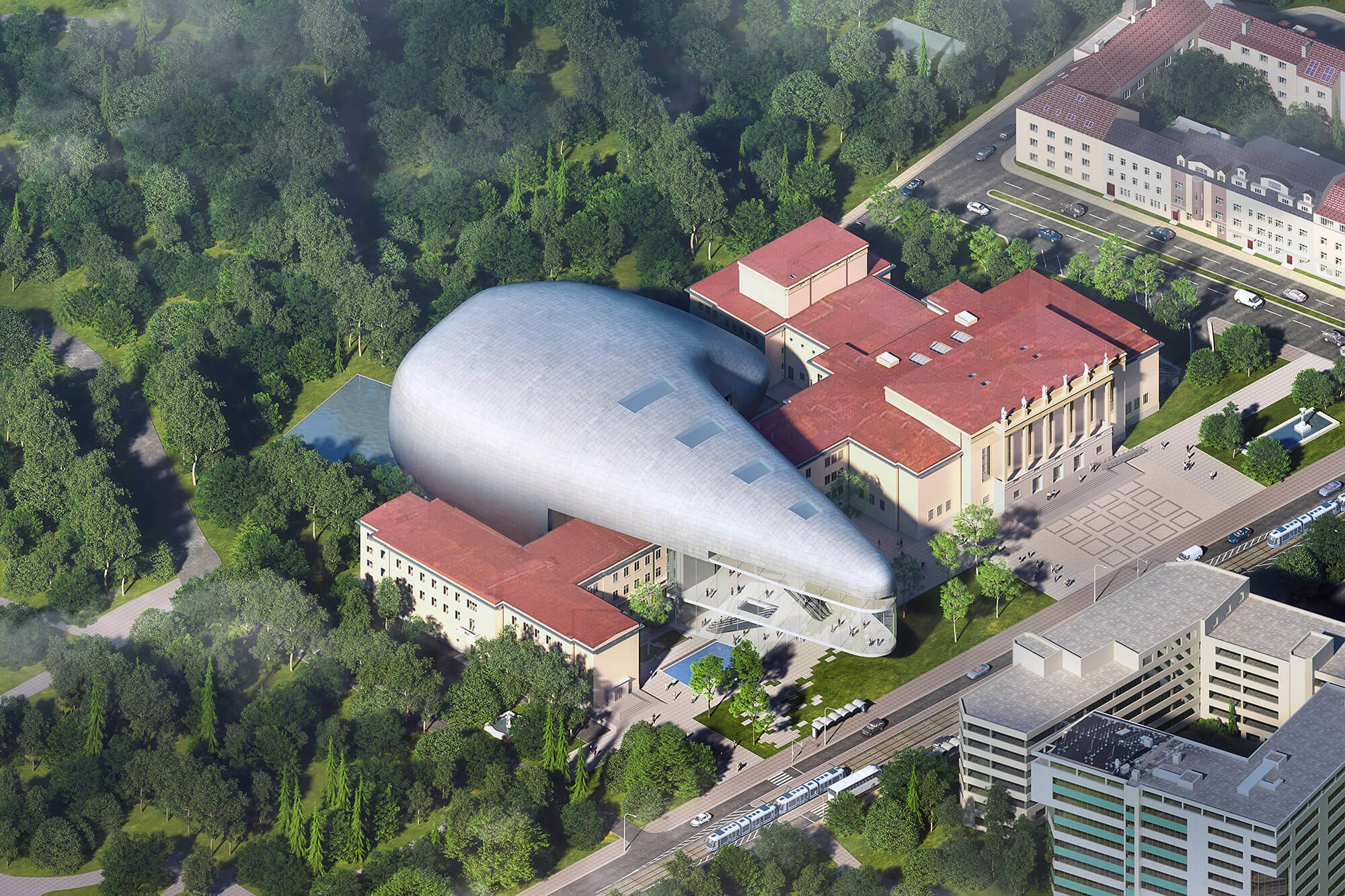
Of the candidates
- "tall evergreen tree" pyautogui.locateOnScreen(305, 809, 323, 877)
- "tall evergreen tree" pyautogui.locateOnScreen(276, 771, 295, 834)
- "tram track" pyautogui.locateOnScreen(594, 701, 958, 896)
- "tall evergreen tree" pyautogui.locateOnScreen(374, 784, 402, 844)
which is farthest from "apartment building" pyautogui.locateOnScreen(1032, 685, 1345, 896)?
"tall evergreen tree" pyautogui.locateOnScreen(276, 771, 295, 834)

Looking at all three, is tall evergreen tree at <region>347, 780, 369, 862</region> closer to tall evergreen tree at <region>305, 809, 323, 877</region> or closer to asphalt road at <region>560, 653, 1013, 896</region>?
tall evergreen tree at <region>305, 809, 323, 877</region>

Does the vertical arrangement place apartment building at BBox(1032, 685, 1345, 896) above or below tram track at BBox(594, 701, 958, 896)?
above

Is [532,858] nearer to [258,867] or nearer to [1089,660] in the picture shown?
→ [258,867]

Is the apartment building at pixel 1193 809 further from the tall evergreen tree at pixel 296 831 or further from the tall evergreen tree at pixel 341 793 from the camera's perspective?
the tall evergreen tree at pixel 296 831

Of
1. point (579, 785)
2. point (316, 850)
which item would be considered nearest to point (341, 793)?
point (316, 850)

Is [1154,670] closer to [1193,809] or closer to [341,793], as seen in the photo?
[1193,809]

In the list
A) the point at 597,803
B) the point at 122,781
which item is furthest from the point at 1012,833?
the point at 122,781
